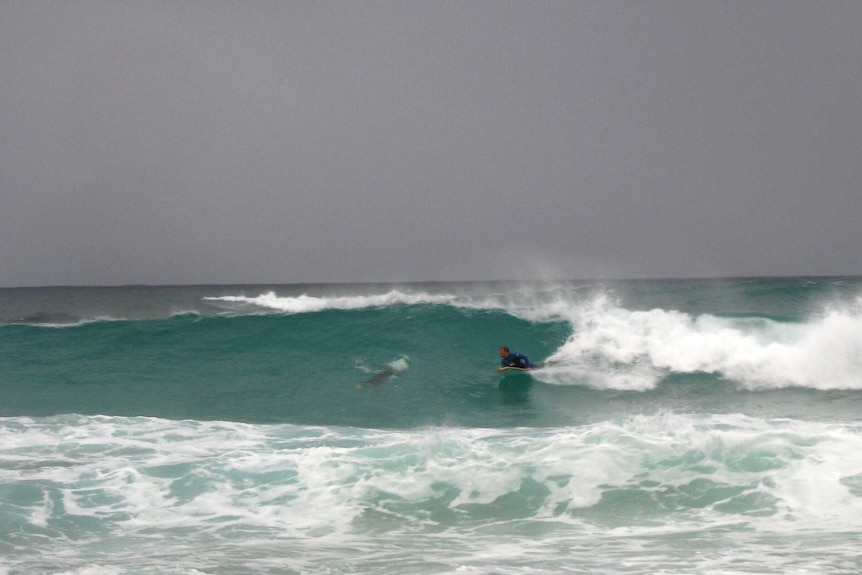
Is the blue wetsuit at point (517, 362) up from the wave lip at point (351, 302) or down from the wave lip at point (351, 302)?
down

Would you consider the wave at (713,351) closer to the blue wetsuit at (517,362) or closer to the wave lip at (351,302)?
the blue wetsuit at (517,362)

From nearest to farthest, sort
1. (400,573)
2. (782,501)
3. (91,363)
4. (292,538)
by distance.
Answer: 1. (400,573)
2. (292,538)
3. (782,501)
4. (91,363)

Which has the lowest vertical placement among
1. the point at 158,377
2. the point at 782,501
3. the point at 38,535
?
the point at 38,535

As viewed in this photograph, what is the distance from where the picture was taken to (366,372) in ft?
57.4

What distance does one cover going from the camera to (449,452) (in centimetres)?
940

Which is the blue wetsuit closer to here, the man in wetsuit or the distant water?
the man in wetsuit

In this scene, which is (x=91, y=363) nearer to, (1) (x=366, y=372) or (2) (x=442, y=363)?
(1) (x=366, y=372)

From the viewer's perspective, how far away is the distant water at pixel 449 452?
6.47 metres

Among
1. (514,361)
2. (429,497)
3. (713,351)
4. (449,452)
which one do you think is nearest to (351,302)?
(514,361)

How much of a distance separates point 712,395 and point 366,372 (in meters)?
7.25

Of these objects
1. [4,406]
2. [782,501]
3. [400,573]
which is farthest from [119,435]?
[782,501]

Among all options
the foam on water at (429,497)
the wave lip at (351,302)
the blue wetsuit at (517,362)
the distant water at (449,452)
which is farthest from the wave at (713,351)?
the wave lip at (351,302)

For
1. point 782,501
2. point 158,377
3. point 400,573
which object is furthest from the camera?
point 158,377

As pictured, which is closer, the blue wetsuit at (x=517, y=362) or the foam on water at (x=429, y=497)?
the foam on water at (x=429, y=497)
